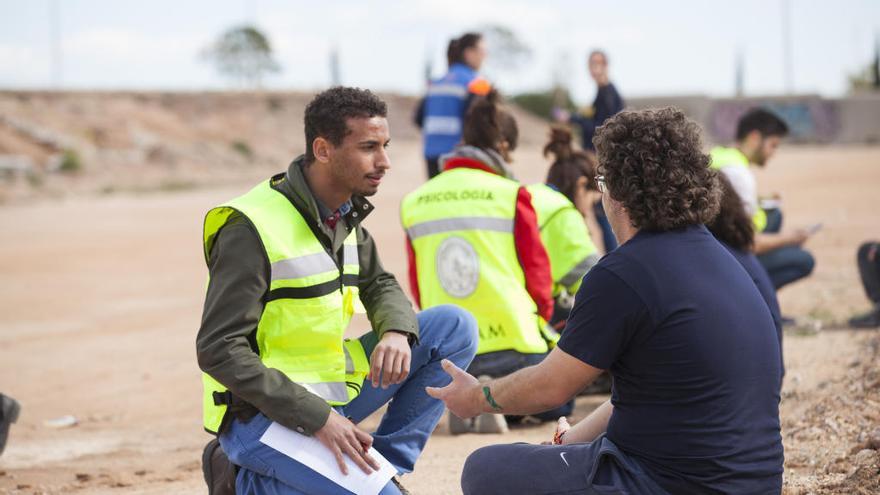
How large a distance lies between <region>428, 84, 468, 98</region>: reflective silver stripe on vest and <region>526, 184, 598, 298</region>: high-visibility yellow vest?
2.57 m

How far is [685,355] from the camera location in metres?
3.06

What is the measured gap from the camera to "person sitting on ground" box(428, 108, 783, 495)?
3.06m

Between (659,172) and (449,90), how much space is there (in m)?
5.77

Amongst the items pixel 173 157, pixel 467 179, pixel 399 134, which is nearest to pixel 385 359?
pixel 467 179

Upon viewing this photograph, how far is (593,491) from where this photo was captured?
3.23m

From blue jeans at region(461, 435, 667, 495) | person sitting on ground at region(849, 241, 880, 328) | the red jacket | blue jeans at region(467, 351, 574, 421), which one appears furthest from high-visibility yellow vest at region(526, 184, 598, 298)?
person sitting on ground at region(849, 241, 880, 328)

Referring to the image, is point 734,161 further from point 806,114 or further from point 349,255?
point 806,114

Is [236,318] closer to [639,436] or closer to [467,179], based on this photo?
[639,436]

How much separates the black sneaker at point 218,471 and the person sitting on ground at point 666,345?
1172 millimetres

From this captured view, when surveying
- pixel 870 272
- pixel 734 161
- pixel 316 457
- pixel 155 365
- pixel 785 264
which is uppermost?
pixel 734 161

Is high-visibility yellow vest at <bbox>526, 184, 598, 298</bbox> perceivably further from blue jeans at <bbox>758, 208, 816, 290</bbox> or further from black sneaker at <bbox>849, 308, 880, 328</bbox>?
black sneaker at <bbox>849, 308, 880, 328</bbox>

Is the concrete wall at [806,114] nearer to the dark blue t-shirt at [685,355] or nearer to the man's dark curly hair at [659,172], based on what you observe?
the man's dark curly hair at [659,172]

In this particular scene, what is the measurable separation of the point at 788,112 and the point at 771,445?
5509 centimetres

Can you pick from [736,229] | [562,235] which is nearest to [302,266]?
[562,235]
